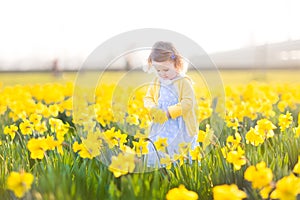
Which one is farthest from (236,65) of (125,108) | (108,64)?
(108,64)

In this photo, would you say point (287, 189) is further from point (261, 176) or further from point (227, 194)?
point (227, 194)

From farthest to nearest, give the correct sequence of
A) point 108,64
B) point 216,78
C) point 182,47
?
point 216,78, point 182,47, point 108,64

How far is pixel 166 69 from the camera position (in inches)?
135

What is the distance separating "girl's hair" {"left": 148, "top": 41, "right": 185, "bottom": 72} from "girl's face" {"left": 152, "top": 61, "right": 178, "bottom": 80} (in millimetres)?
28

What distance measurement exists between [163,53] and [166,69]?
0.16 m

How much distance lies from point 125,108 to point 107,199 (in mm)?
2163

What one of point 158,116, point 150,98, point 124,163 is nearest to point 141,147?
point 124,163

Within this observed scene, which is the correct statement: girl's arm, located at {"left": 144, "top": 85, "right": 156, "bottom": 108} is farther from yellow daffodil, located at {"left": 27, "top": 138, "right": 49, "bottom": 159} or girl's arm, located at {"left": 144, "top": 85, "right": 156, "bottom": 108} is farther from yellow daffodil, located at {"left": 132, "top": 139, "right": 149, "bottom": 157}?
yellow daffodil, located at {"left": 27, "top": 138, "right": 49, "bottom": 159}

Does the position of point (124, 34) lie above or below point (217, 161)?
above

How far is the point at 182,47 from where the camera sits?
3.30m

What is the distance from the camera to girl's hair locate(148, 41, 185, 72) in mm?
3287

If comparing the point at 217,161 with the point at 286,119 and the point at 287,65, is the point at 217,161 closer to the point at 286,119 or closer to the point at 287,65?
the point at 286,119

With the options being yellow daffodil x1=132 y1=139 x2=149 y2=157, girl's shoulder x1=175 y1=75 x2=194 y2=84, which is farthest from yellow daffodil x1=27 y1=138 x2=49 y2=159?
girl's shoulder x1=175 y1=75 x2=194 y2=84

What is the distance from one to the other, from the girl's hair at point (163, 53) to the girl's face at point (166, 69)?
0.03 metres
